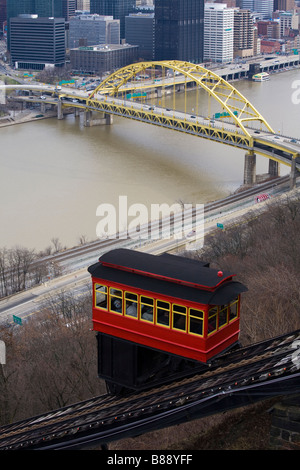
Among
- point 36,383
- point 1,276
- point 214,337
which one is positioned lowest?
point 1,276

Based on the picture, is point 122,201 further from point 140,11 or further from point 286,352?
point 140,11

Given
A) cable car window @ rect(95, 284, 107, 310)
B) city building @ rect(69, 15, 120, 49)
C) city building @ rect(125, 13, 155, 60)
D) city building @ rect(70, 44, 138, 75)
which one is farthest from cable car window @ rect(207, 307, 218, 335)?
city building @ rect(69, 15, 120, 49)

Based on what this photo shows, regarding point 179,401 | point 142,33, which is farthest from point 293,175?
point 142,33

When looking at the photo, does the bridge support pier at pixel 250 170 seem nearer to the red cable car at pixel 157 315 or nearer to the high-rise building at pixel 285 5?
the red cable car at pixel 157 315

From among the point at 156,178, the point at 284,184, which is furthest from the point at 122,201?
the point at 284,184

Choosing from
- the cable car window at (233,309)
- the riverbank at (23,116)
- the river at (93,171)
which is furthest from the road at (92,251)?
the riverbank at (23,116)

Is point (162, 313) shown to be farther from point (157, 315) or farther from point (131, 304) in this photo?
point (131, 304)

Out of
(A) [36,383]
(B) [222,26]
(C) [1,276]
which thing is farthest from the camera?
(B) [222,26]
